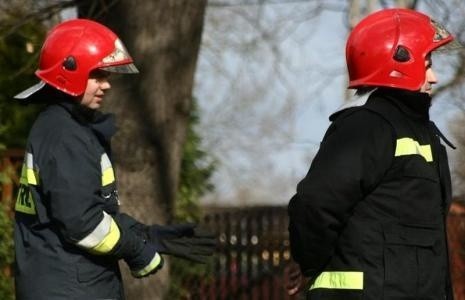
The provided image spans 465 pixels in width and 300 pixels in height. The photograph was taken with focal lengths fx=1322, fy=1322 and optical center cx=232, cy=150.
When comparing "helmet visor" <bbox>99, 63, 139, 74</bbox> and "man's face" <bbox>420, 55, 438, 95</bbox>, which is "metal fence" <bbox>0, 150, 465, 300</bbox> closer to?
"helmet visor" <bbox>99, 63, 139, 74</bbox>

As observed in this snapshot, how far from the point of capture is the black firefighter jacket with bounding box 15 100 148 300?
17.2ft

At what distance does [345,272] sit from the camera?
4.66 metres

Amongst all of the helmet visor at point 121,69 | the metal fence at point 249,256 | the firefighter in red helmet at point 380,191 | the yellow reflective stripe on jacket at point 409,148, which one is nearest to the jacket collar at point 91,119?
the helmet visor at point 121,69

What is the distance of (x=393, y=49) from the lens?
4.85m

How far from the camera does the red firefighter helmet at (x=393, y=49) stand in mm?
4832

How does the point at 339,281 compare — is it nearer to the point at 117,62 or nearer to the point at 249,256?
the point at 117,62

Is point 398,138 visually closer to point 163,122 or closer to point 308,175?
point 308,175

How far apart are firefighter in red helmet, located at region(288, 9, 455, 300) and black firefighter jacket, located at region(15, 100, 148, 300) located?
929 millimetres

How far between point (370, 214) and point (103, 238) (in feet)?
3.99

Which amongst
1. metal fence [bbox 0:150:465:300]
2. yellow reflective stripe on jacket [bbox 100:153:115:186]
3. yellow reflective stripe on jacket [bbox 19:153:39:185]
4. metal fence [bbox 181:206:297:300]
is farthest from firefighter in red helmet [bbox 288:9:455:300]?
metal fence [bbox 181:206:297:300]

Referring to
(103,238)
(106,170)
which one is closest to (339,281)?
(103,238)

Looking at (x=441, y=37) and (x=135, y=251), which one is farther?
(x=135, y=251)

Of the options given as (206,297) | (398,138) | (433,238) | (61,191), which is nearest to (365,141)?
(398,138)

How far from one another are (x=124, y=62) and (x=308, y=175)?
1.34m
